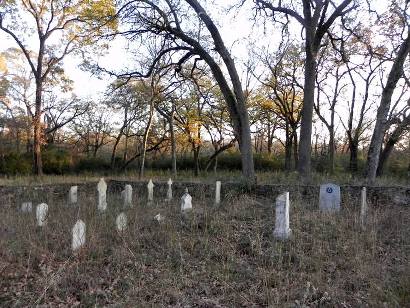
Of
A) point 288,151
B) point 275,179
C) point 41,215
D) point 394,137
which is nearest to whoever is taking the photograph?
point 41,215

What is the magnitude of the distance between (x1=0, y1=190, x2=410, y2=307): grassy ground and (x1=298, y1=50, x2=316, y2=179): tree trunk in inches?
259

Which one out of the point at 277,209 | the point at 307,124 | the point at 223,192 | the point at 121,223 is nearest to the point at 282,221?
the point at 277,209

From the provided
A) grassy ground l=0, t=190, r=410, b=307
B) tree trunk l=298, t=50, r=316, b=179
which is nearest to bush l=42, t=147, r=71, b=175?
tree trunk l=298, t=50, r=316, b=179

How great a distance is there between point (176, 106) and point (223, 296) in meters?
29.2

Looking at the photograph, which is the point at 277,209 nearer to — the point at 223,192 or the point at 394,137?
the point at 223,192

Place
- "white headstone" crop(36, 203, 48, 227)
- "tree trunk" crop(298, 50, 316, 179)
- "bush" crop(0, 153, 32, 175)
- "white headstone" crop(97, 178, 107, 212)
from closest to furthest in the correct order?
"white headstone" crop(36, 203, 48, 227) < "white headstone" crop(97, 178, 107, 212) < "tree trunk" crop(298, 50, 316, 179) < "bush" crop(0, 153, 32, 175)

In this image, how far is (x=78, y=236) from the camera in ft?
20.3

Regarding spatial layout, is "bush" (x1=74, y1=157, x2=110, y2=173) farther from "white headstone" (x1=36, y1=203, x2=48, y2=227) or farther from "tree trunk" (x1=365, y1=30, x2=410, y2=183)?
"white headstone" (x1=36, y1=203, x2=48, y2=227)

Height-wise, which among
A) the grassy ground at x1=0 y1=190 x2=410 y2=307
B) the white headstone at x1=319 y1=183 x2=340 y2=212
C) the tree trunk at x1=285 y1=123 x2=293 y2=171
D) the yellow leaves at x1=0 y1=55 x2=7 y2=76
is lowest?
the grassy ground at x1=0 y1=190 x2=410 y2=307

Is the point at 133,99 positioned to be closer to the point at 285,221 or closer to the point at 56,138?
the point at 56,138

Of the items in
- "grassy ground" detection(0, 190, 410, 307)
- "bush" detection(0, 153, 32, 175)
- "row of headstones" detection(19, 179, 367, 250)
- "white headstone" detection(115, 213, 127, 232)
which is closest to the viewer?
"grassy ground" detection(0, 190, 410, 307)

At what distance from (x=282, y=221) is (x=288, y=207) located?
1.05 feet

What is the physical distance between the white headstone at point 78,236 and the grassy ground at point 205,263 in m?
0.12

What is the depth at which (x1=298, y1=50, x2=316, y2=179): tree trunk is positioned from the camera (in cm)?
1502
